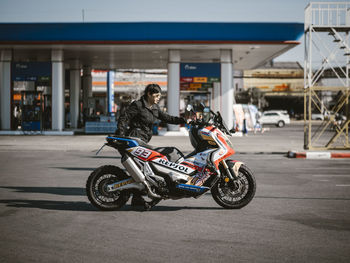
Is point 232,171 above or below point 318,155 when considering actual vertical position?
above

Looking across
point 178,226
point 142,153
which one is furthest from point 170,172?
point 178,226

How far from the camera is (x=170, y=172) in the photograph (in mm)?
6250

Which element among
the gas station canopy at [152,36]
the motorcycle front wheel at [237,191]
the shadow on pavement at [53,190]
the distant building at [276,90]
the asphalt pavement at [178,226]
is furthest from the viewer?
the distant building at [276,90]

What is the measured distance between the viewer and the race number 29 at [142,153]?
245 inches

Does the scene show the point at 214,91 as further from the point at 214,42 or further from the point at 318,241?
the point at 318,241

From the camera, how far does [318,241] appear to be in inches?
195

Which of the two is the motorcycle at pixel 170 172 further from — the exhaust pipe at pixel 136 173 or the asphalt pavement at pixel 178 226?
the asphalt pavement at pixel 178 226

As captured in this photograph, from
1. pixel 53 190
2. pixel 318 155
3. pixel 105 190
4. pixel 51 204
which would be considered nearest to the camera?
pixel 105 190

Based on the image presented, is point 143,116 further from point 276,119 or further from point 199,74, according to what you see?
point 276,119

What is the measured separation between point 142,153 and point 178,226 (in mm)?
1151

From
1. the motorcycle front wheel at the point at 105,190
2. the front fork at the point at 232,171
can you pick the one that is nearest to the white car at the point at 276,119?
the front fork at the point at 232,171

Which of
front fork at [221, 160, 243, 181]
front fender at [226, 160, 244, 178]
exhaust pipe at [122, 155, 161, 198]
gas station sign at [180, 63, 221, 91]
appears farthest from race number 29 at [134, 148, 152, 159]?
gas station sign at [180, 63, 221, 91]

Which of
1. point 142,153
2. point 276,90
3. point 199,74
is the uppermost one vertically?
point 276,90

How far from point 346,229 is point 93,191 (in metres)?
3.26
